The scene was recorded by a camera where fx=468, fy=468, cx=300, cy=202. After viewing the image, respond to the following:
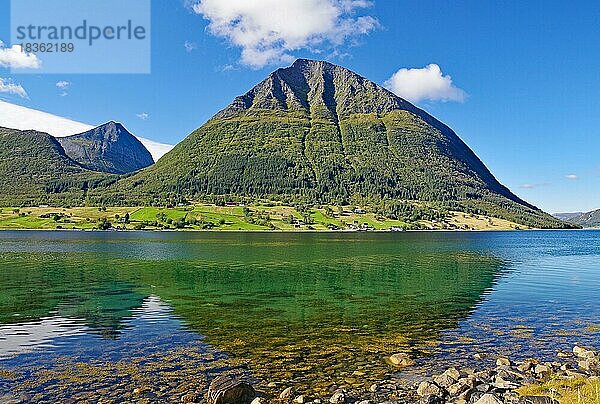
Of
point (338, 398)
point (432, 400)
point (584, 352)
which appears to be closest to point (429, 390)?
point (432, 400)

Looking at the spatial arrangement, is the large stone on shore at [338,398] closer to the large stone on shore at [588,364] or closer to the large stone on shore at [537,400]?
the large stone on shore at [537,400]

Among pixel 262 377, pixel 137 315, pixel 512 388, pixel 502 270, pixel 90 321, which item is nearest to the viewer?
pixel 512 388

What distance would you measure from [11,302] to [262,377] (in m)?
36.1

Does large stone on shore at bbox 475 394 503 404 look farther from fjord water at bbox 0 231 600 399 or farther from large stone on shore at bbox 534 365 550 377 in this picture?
large stone on shore at bbox 534 365 550 377

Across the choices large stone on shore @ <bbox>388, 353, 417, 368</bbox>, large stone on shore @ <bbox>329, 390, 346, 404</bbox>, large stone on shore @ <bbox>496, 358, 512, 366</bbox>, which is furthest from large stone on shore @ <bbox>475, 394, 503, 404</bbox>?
large stone on shore @ <bbox>496, 358, 512, 366</bbox>

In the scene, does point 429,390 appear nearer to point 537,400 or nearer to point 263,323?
point 537,400

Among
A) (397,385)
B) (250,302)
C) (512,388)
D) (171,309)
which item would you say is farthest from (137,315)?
(512,388)

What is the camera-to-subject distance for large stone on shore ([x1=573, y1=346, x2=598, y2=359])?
2756 centimetres

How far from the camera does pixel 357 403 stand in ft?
66.1

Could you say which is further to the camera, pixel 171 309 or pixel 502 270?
pixel 502 270

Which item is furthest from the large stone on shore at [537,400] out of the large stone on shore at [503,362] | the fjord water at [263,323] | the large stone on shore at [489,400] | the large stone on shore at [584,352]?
the large stone on shore at [584,352]

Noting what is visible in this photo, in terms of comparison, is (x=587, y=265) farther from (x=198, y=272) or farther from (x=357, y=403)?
(x=357, y=403)

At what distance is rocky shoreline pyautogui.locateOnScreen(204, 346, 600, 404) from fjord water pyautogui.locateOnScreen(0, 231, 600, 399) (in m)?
1.74

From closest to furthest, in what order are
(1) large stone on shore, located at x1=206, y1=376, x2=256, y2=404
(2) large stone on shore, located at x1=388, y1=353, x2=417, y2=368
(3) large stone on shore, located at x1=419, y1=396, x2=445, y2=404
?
1. (1) large stone on shore, located at x1=206, y1=376, x2=256, y2=404
2. (3) large stone on shore, located at x1=419, y1=396, x2=445, y2=404
3. (2) large stone on shore, located at x1=388, y1=353, x2=417, y2=368
